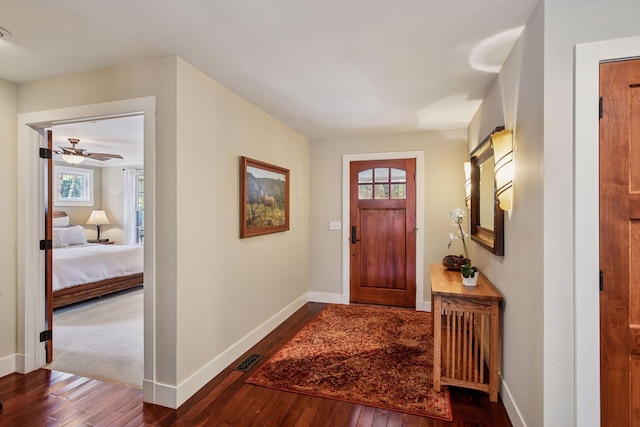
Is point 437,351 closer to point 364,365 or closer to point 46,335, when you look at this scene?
point 364,365

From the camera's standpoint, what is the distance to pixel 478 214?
3.04m

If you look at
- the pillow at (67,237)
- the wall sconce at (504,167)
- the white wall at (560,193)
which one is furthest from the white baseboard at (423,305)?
the pillow at (67,237)

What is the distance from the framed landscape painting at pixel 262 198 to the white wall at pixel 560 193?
230cm

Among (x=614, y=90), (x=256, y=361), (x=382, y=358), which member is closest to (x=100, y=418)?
(x=256, y=361)

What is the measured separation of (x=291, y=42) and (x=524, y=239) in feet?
5.96

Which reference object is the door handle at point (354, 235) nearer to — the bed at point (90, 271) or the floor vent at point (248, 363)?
the floor vent at point (248, 363)

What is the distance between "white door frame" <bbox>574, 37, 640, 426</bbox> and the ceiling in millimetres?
463

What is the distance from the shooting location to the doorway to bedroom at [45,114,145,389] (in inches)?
114

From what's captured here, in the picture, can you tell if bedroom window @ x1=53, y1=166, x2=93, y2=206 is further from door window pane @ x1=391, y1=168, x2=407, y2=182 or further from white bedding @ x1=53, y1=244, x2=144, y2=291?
door window pane @ x1=391, y1=168, x2=407, y2=182

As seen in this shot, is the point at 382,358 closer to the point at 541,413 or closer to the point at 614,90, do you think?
the point at 541,413

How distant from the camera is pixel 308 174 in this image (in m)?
4.67

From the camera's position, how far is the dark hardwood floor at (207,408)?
79.4 inches

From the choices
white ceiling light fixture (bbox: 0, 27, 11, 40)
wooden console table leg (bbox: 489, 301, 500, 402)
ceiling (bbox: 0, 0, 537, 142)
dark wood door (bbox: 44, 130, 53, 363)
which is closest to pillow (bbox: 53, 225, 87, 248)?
dark wood door (bbox: 44, 130, 53, 363)

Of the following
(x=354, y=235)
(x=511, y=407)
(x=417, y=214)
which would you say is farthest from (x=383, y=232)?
(x=511, y=407)
